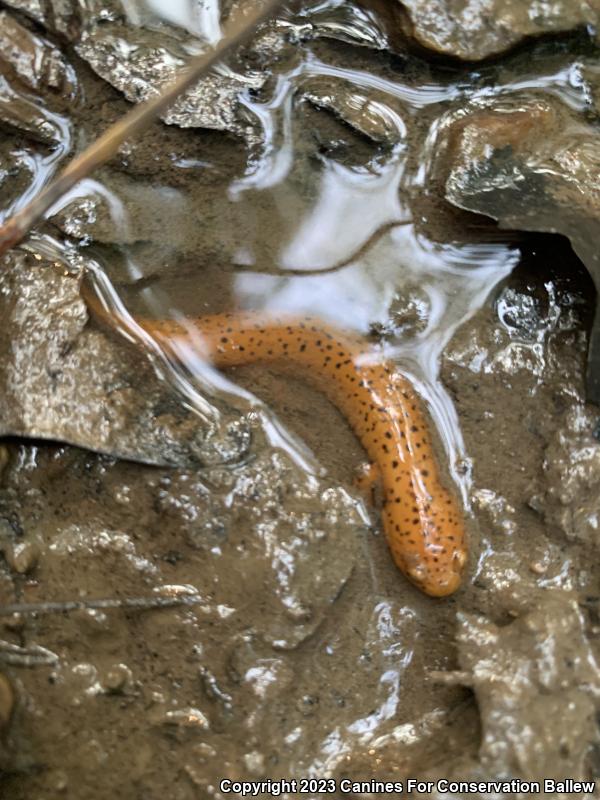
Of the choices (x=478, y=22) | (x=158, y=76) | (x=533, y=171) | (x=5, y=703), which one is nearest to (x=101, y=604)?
(x=5, y=703)

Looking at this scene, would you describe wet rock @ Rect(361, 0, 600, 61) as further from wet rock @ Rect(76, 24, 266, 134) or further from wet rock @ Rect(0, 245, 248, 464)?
wet rock @ Rect(0, 245, 248, 464)

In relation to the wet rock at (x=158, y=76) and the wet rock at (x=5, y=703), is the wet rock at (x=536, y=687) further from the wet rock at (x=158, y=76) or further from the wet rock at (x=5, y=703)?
the wet rock at (x=158, y=76)

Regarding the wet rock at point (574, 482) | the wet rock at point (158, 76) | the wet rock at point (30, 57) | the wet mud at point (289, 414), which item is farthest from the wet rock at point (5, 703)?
the wet rock at point (30, 57)

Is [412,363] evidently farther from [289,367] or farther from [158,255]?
[158,255]

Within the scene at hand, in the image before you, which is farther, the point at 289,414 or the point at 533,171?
the point at 289,414

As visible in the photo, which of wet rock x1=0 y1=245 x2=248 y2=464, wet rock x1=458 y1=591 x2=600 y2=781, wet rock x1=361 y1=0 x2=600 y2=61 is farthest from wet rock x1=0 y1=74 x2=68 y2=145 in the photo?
wet rock x1=458 y1=591 x2=600 y2=781

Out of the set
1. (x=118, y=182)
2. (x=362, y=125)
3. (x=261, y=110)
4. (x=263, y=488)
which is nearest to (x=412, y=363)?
(x=263, y=488)

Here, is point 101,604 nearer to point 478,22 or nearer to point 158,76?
point 158,76
